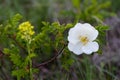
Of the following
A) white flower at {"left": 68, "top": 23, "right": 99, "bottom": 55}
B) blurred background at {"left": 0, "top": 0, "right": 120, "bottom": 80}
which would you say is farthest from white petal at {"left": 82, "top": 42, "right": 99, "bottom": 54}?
blurred background at {"left": 0, "top": 0, "right": 120, "bottom": 80}

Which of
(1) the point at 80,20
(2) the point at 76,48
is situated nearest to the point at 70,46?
(2) the point at 76,48

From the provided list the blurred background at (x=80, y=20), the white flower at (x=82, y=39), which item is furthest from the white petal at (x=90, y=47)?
the blurred background at (x=80, y=20)

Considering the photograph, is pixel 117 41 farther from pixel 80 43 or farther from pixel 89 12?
pixel 80 43

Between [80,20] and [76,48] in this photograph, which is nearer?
[76,48]

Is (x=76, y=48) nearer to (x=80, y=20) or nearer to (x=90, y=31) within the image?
(x=90, y=31)

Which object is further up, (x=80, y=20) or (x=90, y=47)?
(x=80, y=20)

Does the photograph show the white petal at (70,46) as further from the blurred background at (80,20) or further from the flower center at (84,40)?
the blurred background at (80,20)
